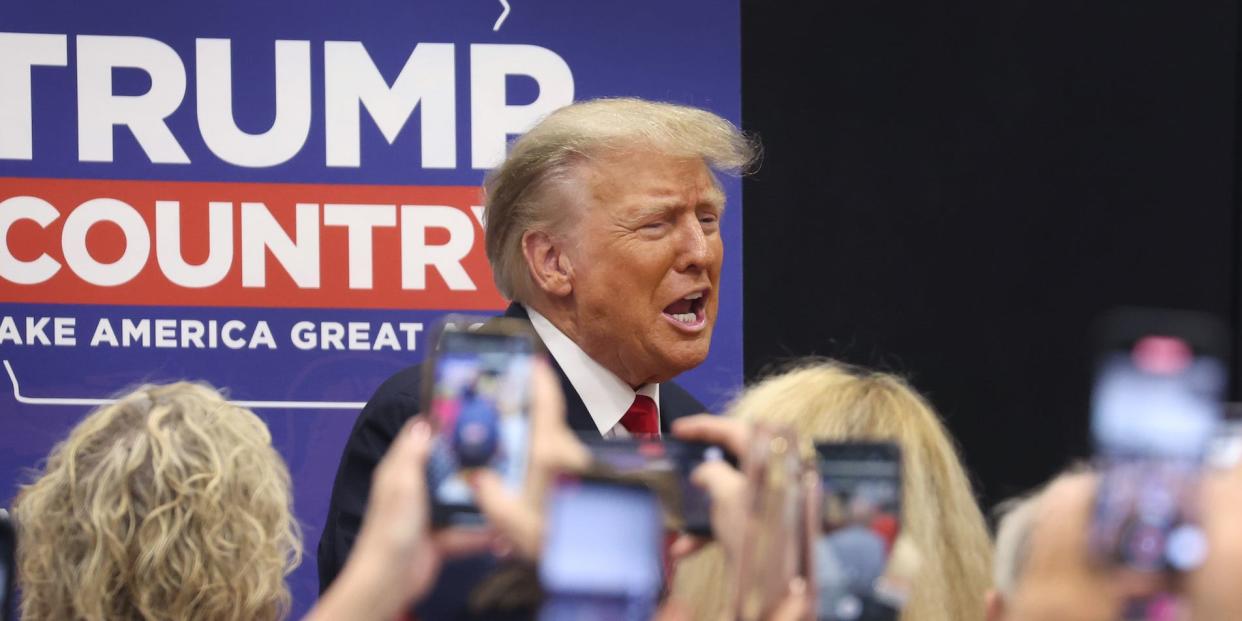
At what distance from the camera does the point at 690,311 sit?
2.48 metres

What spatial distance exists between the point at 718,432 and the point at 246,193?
2482 mm

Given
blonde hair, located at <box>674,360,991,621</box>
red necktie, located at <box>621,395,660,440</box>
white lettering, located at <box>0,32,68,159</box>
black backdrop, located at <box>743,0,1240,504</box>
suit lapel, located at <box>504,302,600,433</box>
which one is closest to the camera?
blonde hair, located at <box>674,360,991,621</box>

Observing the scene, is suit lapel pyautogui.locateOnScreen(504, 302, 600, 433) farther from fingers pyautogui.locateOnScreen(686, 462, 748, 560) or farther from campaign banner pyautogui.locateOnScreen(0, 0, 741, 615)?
fingers pyautogui.locateOnScreen(686, 462, 748, 560)

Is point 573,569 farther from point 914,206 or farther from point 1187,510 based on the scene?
point 914,206

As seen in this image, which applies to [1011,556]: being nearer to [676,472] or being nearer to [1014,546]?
[1014,546]

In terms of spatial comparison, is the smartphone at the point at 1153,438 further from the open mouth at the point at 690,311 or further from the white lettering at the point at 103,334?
the white lettering at the point at 103,334

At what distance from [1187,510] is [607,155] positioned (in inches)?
65.2

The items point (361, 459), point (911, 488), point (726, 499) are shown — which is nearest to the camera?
point (726, 499)

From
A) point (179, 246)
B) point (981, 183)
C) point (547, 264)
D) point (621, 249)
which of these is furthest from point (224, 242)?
point (981, 183)

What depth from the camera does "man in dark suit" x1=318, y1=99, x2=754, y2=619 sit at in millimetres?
2404

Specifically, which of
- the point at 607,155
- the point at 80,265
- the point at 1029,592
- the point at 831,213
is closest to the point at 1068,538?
the point at 1029,592

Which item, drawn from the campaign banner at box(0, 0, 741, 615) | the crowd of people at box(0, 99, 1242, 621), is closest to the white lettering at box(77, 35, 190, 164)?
the campaign banner at box(0, 0, 741, 615)

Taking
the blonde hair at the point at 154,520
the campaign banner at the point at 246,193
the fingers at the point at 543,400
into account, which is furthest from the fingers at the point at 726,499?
the campaign banner at the point at 246,193

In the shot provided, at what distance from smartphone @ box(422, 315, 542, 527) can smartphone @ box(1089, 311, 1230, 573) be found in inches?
12.3
